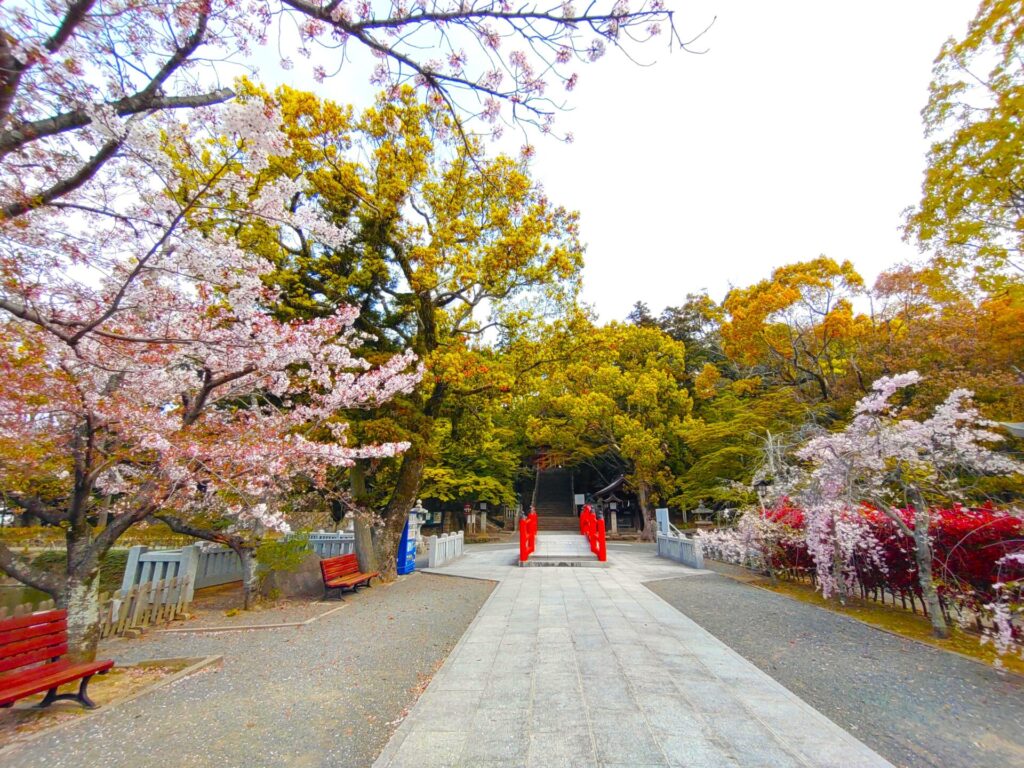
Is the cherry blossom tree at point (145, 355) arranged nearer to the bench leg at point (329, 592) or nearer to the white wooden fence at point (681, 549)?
the bench leg at point (329, 592)

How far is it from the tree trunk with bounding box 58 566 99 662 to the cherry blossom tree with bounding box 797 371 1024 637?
9.26 meters

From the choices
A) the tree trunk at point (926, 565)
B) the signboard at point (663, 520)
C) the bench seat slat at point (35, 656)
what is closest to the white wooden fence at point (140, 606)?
the bench seat slat at point (35, 656)

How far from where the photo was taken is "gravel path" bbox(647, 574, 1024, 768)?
3.27 metres

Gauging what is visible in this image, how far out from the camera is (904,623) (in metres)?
6.70

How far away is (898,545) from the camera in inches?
286

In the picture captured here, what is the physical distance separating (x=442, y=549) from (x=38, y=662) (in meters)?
10.5

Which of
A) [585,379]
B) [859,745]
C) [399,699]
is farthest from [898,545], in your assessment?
[585,379]

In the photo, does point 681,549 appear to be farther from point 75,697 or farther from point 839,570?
point 75,697

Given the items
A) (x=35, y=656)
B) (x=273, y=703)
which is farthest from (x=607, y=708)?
(x=35, y=656)

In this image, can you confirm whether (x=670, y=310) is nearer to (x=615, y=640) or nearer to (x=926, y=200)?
(x=926, y=200)

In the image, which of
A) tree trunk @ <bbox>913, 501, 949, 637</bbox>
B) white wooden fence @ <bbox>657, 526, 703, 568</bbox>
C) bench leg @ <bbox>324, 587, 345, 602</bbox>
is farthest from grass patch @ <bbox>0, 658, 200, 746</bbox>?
white wooden fence @ <bbox>657, 526, 703, 568</bbox>

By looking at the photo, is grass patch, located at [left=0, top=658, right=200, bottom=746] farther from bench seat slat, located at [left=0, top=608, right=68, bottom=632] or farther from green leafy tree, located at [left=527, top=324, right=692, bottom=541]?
green leafy tree, located at [left=527, top=324, right=692, bottom=541]

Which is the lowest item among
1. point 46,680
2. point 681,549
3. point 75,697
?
point 75,697

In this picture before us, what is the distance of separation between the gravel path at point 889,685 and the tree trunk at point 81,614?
682 centimetres
